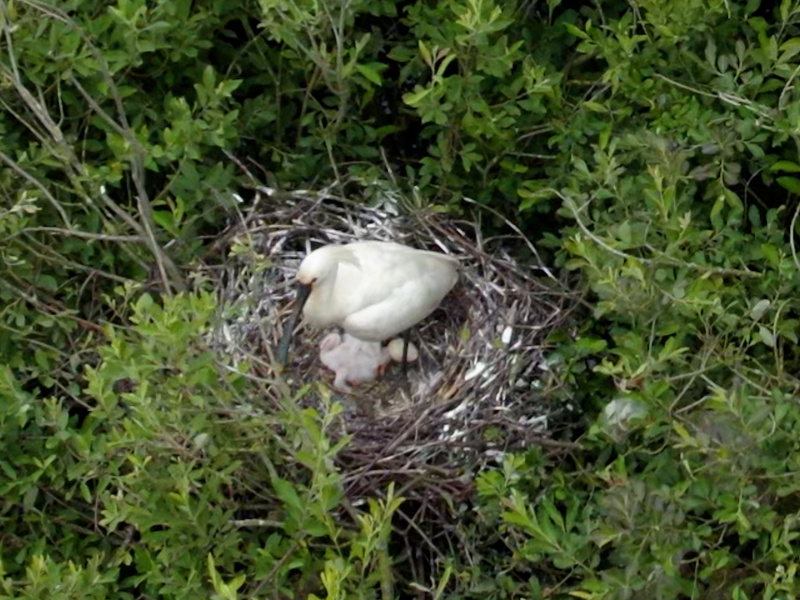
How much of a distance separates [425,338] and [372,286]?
27 centimetres

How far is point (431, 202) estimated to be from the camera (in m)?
2.75

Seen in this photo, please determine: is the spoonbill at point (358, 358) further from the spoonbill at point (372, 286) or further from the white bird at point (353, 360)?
the spoonbill at point (372, 286)

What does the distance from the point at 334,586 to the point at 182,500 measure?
311 millimetres

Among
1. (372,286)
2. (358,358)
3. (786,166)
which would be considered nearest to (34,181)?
(372,286)

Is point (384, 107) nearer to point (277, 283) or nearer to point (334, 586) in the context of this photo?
point (277, 283)

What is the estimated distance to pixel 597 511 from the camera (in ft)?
7.37

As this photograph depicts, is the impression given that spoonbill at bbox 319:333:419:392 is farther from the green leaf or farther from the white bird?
the green leaf

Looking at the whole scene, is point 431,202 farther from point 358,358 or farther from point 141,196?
point 141,196

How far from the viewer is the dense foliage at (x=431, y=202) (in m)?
2.11

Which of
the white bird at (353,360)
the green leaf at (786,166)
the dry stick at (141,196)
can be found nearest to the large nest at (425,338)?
the white bird at (353,360)

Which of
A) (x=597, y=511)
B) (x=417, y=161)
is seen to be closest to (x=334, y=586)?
(x=597, y=511)

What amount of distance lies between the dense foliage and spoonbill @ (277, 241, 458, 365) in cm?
16

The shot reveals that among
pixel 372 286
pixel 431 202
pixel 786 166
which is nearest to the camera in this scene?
pixel 786 166

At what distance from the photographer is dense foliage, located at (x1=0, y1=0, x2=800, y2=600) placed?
2113mm
